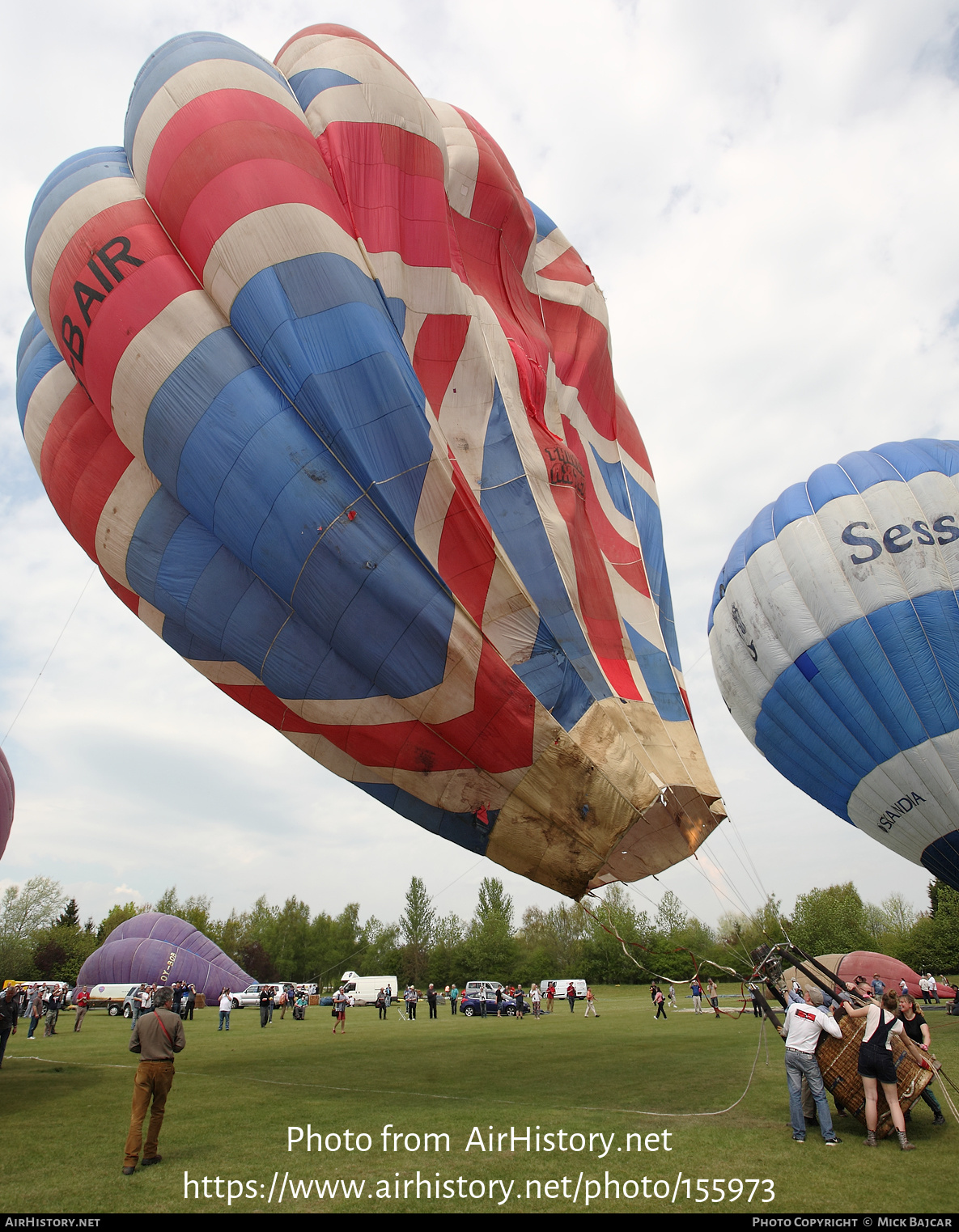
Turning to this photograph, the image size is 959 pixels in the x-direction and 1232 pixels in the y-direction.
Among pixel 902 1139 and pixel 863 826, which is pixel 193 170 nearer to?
pixel 902 1139

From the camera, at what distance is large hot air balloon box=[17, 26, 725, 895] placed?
6566 millimetres

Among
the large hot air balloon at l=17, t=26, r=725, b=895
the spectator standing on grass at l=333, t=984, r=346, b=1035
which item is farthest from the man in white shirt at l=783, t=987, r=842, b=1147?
the spectator standing on grass at l=333, t=984, r=346, b=1035

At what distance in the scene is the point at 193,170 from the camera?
6.75 meters

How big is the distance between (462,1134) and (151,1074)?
2389 millimetres

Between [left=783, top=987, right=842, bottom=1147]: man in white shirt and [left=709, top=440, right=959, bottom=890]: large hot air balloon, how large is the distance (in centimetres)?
874

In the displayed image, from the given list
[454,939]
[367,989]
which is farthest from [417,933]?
[367,989]

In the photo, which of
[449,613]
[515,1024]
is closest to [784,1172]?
[449,613]

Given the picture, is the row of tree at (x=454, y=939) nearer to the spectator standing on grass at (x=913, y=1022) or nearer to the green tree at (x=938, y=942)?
the green tree at (x=938, y=942)

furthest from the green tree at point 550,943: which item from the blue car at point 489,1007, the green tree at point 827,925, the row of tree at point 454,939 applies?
the blue car at point 489,1007

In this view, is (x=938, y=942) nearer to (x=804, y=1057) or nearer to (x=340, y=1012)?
(x=340, y=1012)

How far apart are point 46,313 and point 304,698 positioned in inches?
172

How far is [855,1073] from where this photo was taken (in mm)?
6094

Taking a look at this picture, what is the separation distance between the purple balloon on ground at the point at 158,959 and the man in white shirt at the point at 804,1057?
2577 centimetres

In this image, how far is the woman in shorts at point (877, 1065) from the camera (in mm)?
5660
